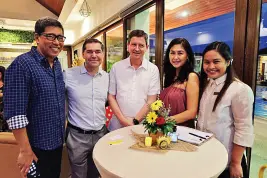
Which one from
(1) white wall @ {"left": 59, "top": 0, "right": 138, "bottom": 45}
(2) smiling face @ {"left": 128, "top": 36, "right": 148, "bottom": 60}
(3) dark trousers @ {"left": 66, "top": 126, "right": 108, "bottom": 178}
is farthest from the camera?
(1) white wall @ {"left": 59, "top": 0, "right": 138, "bottom": 45}

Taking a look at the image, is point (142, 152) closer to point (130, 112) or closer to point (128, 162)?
point (128, 162)

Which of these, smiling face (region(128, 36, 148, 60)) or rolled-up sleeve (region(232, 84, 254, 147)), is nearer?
rolled-up sleeve (region(232, 84, 254, 147))

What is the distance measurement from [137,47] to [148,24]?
5.47ft

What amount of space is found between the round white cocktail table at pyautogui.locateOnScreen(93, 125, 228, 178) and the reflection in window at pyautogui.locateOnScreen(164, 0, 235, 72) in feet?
3.11

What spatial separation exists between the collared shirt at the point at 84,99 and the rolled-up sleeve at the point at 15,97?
0.51 meters

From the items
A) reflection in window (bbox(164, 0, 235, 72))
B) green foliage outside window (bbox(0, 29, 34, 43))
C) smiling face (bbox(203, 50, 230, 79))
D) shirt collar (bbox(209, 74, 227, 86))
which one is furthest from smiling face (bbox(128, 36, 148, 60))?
green foliage outside window (bbox(0, 29, 34, 43))

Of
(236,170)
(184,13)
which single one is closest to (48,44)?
(236,170)

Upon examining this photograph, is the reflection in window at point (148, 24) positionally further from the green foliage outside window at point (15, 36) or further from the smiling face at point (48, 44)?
the green foliage outside window at point (15, 36)

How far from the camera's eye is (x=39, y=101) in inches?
54.6

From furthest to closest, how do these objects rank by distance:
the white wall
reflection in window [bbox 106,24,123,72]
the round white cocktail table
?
reflection in window [bbox 106,24,123,72]
the white wall
the round white cocktail table

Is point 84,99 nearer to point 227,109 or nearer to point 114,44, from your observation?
point 227,109

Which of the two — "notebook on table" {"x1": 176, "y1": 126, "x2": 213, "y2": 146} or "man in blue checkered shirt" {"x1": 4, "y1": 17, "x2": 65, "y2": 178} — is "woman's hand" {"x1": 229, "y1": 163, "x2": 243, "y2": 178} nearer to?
"notebook on table" {"x1": 176, "y1": 126, "x2": 213, "y2": 146}

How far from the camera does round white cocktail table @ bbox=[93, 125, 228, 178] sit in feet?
3.17

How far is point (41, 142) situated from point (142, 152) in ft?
2.38
